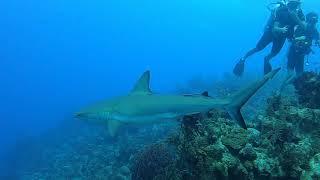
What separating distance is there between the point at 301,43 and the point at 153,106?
778 cm

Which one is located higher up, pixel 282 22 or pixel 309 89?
pixel 282 22

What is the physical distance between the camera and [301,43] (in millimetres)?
13633

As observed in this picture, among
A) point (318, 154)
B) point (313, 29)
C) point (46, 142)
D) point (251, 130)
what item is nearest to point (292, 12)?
point (313, 29)

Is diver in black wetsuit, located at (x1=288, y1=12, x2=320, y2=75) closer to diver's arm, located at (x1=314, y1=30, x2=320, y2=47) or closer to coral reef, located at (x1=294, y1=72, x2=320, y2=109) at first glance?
diver's arm, located at (x1=314, y1=30, x2=320, y2=47)

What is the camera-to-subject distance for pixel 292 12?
44.6 feet

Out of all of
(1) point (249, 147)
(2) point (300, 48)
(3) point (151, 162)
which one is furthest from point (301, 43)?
(1) point (249, 147)

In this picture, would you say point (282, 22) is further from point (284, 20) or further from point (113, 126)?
point (113, 126)

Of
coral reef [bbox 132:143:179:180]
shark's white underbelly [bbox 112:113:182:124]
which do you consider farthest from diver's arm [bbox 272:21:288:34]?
shark's white underbelly [bbox 112:113:182:124]

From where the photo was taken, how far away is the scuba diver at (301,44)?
44.8ft

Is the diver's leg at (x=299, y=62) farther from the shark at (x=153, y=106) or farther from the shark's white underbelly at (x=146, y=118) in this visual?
the shark's white underbelly at (x=146, y=118)

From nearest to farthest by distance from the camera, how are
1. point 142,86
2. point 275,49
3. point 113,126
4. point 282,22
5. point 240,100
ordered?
1. point 240,100
2. point 113,126
3. point 142,86
4. point 282,22
5. point 275,49

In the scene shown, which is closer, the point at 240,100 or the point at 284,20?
the point at 240,100

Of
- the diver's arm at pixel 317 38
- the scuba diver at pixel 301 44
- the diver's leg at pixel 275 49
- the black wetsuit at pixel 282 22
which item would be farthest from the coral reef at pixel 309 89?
the diver's arm at pixel 317 38

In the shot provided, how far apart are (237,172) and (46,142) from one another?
26190 millimetres
